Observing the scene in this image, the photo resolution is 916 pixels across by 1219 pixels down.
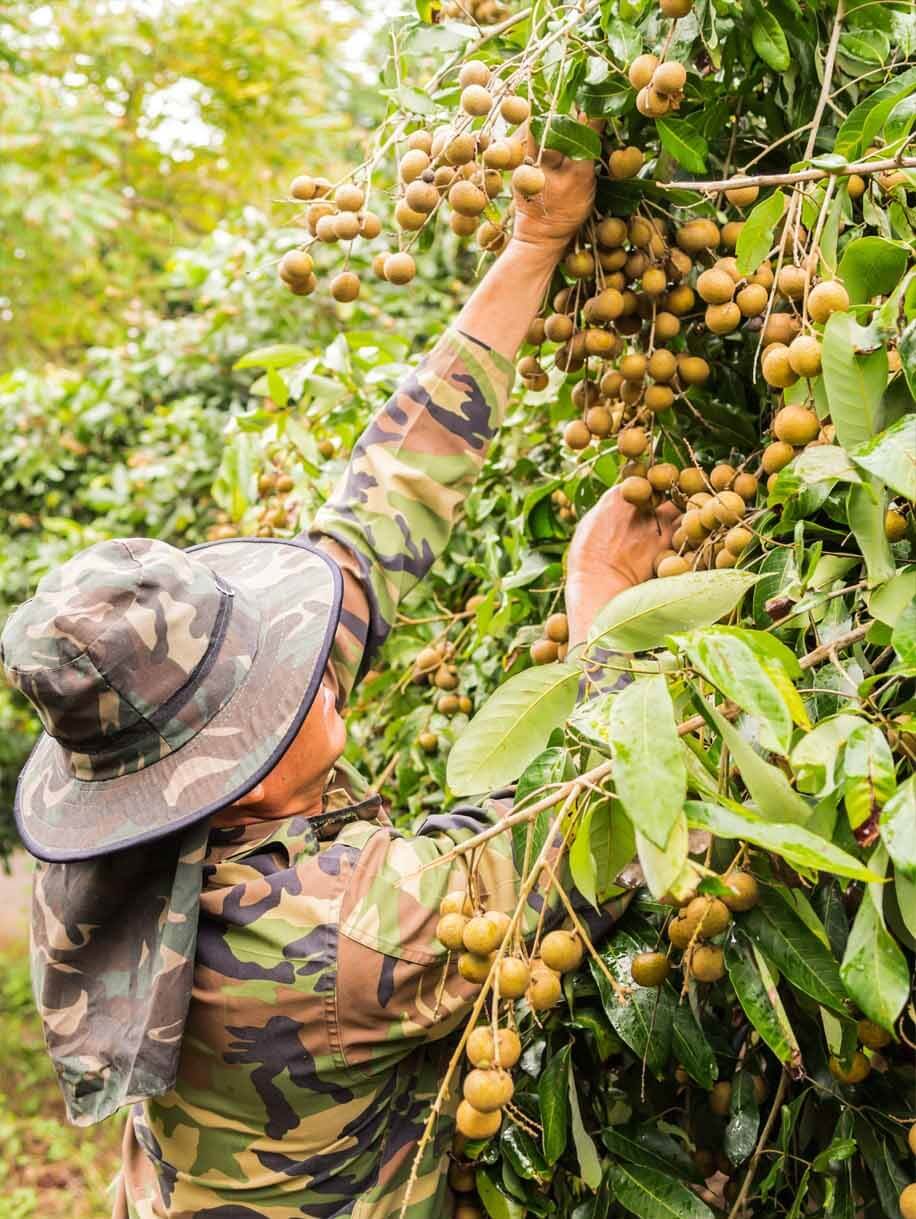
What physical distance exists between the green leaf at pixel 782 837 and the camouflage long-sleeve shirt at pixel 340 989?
362 millimetres

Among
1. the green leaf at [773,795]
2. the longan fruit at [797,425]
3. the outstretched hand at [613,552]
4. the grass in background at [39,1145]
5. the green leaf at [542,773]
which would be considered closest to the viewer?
the green leaf at [773,795]

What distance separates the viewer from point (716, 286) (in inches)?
47.8

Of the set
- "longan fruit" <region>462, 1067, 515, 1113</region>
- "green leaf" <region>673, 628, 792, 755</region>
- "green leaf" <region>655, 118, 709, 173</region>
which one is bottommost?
"longan fruit" <region>462, 1067, 515, 1113</region>

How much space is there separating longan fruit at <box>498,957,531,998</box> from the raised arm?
0.57 metres

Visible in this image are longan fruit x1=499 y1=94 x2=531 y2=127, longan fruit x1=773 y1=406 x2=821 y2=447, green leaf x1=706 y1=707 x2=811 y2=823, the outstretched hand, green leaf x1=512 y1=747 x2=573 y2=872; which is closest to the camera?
green leaf x1=706 y1=707 x2=811 y2=823

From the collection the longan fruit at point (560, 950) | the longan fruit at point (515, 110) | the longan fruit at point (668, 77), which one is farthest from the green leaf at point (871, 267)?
the longan fruit at point (560, 950)

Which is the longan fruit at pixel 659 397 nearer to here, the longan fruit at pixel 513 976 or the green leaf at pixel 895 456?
the green leaf at pixel 895 456

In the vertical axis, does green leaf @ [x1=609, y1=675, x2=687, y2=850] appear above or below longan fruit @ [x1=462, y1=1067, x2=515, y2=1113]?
above

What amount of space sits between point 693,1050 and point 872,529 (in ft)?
1.67

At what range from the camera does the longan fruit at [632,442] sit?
1.35 m

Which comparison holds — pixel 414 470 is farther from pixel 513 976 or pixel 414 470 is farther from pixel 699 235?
pixel 513 976

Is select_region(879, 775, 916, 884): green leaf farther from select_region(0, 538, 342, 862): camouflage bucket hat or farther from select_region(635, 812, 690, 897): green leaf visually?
select_region(0, 538, 342, 862): camouflage bucket hat

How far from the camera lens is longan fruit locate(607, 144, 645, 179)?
127 cm

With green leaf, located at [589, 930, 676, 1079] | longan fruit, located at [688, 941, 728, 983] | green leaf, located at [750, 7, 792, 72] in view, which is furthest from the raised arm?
longan fruit, located at [688, 941, 728, 983]
